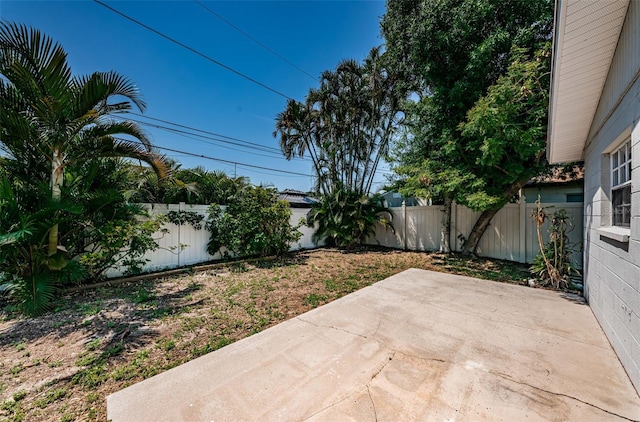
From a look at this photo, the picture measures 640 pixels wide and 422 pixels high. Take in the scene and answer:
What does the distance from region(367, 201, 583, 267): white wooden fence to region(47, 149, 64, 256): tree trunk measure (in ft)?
28.7

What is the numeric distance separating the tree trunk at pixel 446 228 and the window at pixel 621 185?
4.88 metres

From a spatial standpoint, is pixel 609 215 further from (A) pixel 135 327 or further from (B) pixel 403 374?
(A) pixel 135 327

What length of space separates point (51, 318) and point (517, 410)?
5267 mm

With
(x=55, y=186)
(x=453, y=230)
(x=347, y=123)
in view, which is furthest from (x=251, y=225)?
(x=453, y=230)

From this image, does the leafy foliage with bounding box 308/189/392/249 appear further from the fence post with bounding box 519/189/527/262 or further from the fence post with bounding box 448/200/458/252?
the fence post with bounding box 519/189/527/262

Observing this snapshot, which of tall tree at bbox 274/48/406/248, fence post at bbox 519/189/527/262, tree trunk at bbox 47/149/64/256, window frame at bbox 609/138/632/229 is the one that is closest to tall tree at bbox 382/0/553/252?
fence post at bbox 519/189/527/262

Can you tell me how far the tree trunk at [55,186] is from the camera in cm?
377

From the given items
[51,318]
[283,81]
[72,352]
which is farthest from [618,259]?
[283,81]

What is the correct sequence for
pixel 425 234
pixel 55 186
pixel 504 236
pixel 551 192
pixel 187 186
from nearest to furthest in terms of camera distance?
1. pixel 55 186
2. pixel 187 186
3. pixel 504 236
4. pixel 425 234
5. pixel 551 192

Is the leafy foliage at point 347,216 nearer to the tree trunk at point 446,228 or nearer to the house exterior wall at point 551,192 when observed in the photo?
the tree trunk at point 446,228

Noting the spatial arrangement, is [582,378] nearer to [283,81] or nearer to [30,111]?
[30,111]

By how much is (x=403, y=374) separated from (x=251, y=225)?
5503 millimetres

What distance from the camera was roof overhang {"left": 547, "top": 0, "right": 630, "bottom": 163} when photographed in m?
2.27

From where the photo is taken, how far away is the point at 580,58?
2758mm
